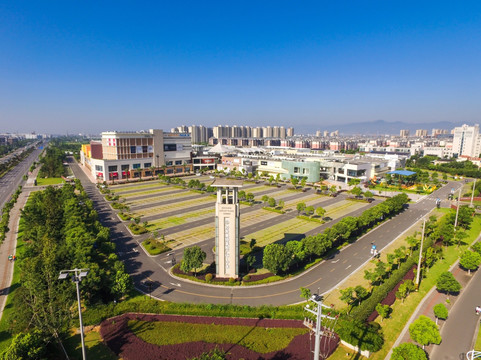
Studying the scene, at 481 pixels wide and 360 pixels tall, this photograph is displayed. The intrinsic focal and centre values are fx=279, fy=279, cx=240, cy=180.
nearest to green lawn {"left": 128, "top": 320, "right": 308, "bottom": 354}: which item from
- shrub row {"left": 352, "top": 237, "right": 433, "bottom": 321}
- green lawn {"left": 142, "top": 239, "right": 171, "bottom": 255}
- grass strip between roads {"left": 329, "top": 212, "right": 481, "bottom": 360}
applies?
grass strip between roads {"left": 329, "top": 212, "right": 481, "bottom": 360}

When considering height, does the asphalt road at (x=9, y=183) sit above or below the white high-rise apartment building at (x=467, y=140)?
below

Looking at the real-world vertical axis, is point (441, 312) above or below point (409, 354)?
below

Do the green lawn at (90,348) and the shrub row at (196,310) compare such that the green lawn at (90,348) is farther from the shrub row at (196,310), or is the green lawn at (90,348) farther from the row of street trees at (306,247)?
the row of street trees at (306,247)

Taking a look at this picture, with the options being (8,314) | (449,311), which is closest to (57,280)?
(8,314)

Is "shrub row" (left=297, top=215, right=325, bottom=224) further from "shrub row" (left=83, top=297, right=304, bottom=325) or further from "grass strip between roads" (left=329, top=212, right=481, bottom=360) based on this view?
"shrub row" (left=83, top=297, right=304, bottom=325)

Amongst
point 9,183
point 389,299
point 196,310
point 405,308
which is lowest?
point 405,308

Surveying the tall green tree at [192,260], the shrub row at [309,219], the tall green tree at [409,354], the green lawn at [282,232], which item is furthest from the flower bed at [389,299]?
the shrub row at [309,219]

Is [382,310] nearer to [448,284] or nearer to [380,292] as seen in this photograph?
[380,292]
